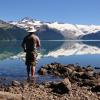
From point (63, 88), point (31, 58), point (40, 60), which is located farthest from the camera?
point (40, 60)

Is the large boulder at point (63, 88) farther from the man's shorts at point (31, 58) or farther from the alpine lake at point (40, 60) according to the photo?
the alpine lake at point (40, 60)

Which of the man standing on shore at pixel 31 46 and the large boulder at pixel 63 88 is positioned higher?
the man standing on shore at pixel 31 46

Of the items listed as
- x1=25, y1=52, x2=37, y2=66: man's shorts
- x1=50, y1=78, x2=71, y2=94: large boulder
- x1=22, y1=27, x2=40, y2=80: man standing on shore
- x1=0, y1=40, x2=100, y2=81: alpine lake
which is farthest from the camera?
x1=0, y1=40, x2=100, y2=81: alpine lake

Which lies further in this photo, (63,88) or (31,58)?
(31,58)

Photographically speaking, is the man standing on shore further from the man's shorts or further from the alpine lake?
the alpine lake

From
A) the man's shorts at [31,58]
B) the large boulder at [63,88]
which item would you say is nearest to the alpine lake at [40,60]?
the man's shorts at [31,58]

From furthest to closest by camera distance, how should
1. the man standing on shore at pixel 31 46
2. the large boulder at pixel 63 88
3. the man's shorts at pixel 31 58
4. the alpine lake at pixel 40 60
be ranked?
the alpine lake at pixel 40 60 < the man's shorts at pixel 31 58 < the man standing on shore at pixel 31 46 < the large boulder at pixel 63 88

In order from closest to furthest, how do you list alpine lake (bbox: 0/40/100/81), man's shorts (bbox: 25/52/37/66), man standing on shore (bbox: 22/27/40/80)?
1. man standing on shore (bbox: 22/27/40/80)
2. man's shorts (bbox: 25/52/37/66)
3. alpine lake (bbox: 0/40/100/81)

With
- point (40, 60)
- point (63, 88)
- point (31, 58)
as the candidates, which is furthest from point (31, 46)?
point (40, 60)

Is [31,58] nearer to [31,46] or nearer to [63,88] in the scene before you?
[31,46]

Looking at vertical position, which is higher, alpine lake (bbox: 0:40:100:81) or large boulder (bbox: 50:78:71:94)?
alpine lake (bbox: 0:40:100:81)

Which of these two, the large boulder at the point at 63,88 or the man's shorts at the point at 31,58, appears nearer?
the large boulder at the point at 63,88

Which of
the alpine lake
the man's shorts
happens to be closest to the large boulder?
the man's shorts

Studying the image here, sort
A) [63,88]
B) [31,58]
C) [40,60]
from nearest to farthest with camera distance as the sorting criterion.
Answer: [63,88], [31,58], [40,60]
